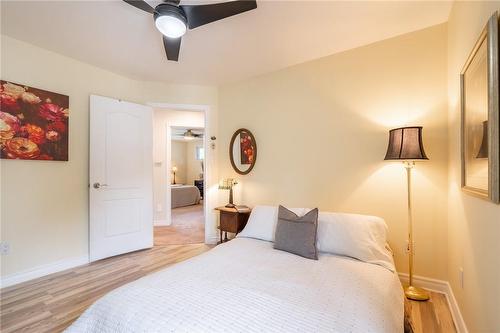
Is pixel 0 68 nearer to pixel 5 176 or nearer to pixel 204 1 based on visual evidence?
pixel 5 176

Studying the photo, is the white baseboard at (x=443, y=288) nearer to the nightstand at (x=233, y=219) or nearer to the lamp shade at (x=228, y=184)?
the nightstand at (x=233, y=219)

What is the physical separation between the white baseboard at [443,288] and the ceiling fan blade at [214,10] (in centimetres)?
264

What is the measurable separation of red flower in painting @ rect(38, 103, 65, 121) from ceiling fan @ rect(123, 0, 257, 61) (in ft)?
5.95

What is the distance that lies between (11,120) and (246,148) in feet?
8.47

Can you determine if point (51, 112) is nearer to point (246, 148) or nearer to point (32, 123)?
point (32, 123)

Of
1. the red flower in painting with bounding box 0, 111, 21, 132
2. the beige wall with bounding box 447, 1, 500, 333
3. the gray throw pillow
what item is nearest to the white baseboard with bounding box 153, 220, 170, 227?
the red flower in painting with bounding box 0, 111, 21, 132

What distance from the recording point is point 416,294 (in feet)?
6.91

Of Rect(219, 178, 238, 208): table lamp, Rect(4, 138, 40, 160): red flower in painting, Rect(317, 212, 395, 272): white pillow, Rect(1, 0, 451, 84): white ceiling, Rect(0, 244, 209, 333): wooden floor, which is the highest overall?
Rect(1, 0, 451, 84): white ceiling

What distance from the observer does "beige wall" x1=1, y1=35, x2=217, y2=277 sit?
2.45 m

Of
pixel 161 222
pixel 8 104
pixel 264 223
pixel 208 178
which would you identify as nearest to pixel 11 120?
pixel 8 104

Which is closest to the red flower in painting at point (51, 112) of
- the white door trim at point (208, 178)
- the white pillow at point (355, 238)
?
the white door trim at point (208, 178)

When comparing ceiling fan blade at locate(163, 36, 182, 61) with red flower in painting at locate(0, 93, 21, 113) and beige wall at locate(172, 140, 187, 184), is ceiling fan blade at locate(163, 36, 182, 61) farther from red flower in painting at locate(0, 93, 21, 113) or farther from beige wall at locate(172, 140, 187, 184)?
beige wall at locate(172, 140, 187, 184)

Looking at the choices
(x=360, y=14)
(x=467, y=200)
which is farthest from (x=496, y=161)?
(x=360, y=14)

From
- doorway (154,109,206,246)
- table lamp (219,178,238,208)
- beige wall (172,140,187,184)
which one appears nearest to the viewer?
table lamp (219,178,238,208)
